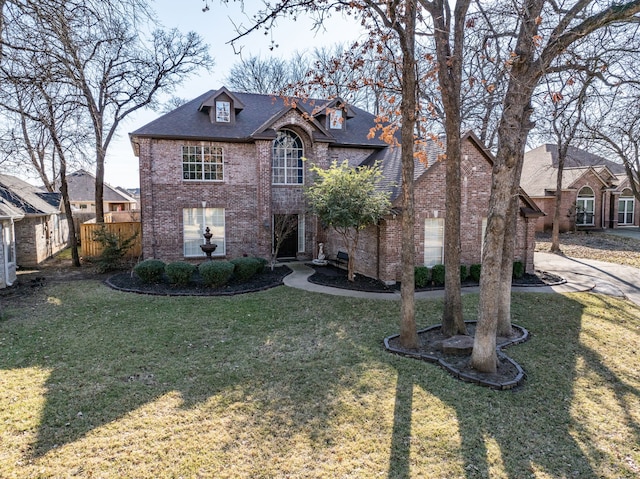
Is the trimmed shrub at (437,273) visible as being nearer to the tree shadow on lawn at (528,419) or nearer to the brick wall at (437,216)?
the brick wall at (437,216)

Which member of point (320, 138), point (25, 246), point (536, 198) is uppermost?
point (320, 138)

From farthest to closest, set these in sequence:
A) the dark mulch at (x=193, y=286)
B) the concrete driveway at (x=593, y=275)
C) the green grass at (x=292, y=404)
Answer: the concrete driveway at (x=593, y=275), the dark mulch at (x=193, y=286), the green grass at (x=292, y=404)

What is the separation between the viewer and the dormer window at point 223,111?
16.6m

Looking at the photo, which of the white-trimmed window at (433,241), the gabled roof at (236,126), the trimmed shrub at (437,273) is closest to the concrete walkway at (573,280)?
the trimmed shrub at (437,273)

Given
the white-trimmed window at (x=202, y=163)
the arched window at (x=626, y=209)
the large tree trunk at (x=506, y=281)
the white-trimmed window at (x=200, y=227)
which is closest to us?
the large tree trunk at (x=506, y=281)

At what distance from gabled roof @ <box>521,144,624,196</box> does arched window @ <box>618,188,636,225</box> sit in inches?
69.0

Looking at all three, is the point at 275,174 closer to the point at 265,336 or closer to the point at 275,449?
the point at 265,336

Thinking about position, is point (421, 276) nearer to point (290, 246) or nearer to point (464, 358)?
point (464, 358)

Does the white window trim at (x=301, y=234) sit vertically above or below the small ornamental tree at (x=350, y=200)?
below

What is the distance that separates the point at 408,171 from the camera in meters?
7.58

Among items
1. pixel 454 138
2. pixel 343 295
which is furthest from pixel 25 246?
pixel 454 138

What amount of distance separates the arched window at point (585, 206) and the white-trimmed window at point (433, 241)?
69.5 feet

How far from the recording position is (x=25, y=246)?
57.7 feet

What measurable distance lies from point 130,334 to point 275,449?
17.6 feet
